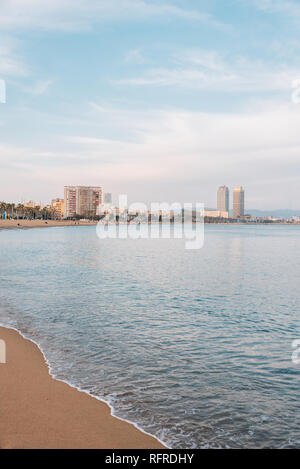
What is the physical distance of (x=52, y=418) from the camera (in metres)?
5.68

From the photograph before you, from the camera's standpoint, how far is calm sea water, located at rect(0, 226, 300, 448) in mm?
6113

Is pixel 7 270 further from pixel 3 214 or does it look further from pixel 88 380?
pixel 3 214

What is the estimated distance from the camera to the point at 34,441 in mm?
4961

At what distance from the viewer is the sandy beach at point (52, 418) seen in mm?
5047

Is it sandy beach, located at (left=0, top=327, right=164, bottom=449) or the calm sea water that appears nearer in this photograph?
sandy beach, located at (left=0, top=327, right=164, bottom=449)

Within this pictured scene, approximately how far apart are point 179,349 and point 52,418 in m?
4.68

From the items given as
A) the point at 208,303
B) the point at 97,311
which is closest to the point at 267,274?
the point at 208,303

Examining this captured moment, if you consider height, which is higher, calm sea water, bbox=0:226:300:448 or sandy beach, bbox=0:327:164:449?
sandy beach, bbox=0:327:164:449

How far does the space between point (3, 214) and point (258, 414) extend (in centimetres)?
18274

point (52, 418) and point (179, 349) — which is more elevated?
point (52, 418)

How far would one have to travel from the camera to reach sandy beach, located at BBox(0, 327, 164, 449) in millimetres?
5047

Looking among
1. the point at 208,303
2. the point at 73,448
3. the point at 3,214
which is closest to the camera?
the point at 73,448

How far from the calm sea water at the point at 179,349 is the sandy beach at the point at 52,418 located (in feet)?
1.15

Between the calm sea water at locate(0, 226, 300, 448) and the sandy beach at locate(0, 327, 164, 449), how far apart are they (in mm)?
350
